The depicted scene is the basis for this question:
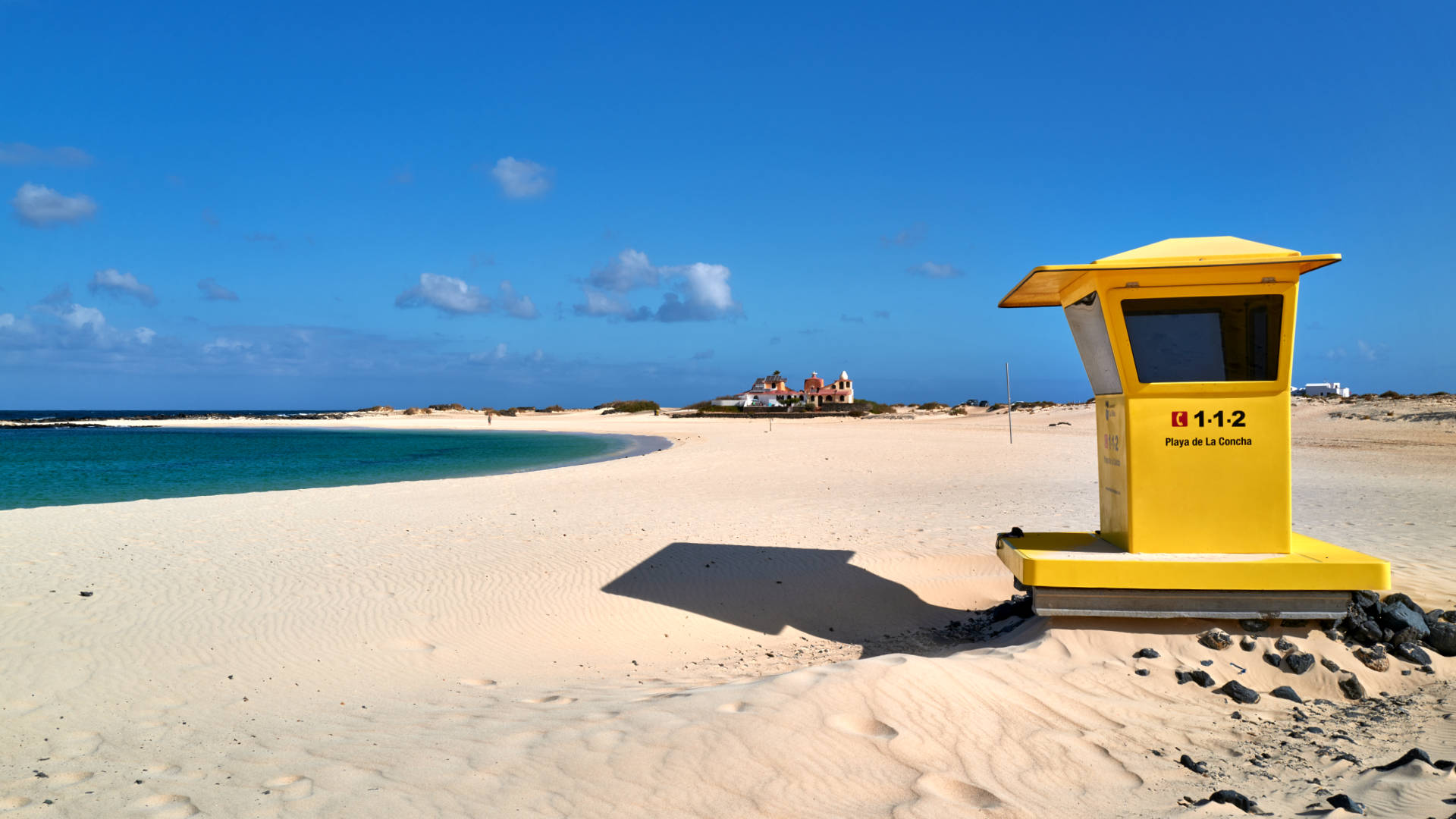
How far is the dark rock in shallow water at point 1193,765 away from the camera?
330cm

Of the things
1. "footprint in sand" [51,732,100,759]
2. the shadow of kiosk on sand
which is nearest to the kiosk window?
the shadow of kiosk on sand

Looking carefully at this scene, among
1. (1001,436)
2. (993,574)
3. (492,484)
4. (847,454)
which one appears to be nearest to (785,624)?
(993,574)

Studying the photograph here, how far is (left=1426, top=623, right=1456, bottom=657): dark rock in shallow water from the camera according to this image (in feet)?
14.6

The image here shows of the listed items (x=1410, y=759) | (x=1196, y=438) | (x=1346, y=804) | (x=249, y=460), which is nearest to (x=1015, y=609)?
(x=1196, y=438)

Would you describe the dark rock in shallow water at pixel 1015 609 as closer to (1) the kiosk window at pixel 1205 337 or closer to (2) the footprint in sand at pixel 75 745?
(1) the kiosk window at pixel 1205 337

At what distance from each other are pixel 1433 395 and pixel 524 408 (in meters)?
100

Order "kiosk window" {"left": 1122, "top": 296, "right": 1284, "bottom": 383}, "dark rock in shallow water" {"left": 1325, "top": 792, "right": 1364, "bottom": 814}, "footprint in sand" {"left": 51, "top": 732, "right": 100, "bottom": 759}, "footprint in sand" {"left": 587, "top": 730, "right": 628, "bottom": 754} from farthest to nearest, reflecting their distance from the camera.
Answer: "kiosk window" {"left": 1122, "top": 296, "right": 1284, "bottom": 383}
"footprint in sand" {"left": 51, "top": 732, "right": 100, "bottom": 759}
"footprint in sand" {"left": 587, "top": 730, "right": 628, "bottom": 754}
"dark rock in shallow water" {"left": 1325, "top": 792, "right": 1364, "bottom": 814}

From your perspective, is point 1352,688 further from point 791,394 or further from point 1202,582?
point 791,394

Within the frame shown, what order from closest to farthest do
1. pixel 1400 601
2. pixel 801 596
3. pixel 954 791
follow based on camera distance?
pixel 954 791, pixel 1400 601, pixel 801 596

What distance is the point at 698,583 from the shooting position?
7.58m

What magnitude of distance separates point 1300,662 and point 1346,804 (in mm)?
1687

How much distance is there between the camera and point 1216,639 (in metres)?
4.49

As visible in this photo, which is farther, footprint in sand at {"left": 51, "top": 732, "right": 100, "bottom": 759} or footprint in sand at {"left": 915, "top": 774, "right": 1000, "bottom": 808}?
footprint in sand at {"left": 51, "top": 732, "right": 100, "bottom": 759}

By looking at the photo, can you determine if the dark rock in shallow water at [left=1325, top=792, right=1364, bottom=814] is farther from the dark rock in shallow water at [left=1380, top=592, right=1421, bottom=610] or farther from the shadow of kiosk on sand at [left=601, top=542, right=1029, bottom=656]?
the shadow of kiosk on sand at [left=601, top=542, right=1029, bottom=656]
